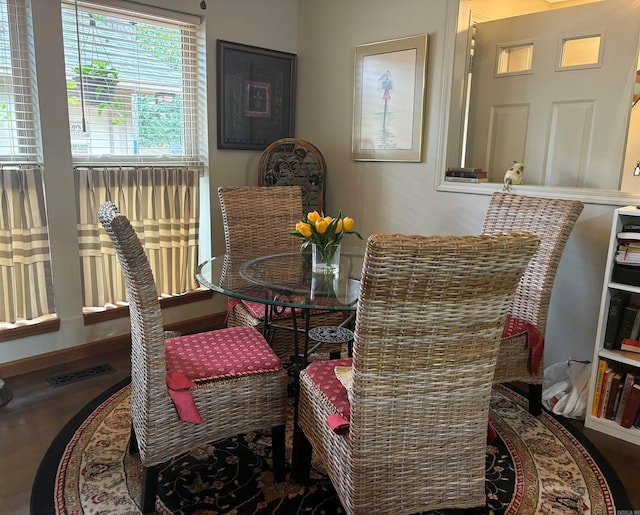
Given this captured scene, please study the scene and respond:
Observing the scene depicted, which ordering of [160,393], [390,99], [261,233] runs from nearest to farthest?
[160,393] → [261,233] → [390,99]

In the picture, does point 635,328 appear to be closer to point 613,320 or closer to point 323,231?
point 613,320

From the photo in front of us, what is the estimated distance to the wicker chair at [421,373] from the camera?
1.22 metres

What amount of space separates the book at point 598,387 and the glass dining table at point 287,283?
121cm

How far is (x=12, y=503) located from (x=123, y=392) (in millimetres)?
838

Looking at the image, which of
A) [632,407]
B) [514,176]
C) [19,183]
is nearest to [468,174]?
[514,176]

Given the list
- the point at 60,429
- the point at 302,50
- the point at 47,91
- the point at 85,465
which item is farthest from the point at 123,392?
the point at 302,50

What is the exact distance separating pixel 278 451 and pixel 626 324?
1.68 m

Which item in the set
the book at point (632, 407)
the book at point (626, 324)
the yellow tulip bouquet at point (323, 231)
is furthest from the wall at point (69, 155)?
the book at point (632, 407)

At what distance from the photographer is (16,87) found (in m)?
2.62

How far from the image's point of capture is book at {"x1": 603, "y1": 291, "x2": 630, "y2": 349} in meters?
2.31

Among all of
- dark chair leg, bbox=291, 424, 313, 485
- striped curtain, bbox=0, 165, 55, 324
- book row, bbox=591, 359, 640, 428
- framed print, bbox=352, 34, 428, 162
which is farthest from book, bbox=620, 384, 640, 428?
striped curtain, bbox=0, 165, 55, 324

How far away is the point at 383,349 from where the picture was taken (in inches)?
51.2

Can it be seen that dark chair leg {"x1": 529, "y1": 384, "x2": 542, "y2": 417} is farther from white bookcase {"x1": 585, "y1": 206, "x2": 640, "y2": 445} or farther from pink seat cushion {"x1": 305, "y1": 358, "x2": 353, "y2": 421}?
pink seat cushion {"x1": 305, "y1": 358, "x2": 353, "y2": 421}

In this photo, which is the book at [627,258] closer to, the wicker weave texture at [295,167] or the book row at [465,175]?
the book row at [465,175]
